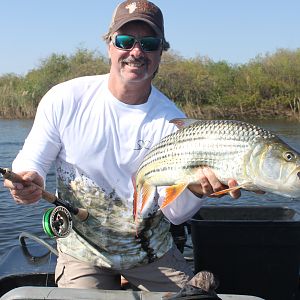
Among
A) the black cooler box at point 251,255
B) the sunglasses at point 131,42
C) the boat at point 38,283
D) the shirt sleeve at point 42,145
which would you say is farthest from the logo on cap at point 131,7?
the boat at point 38,283

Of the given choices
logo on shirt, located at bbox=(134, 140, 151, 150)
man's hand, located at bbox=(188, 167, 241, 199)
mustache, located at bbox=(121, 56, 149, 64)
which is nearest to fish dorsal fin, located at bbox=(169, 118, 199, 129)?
man's hand, located at bbox=(188, 167, 241, 199)

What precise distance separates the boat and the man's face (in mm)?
1512

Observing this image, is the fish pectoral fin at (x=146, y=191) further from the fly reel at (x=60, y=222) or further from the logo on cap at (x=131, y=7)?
the logo on cap at (x=131, y=7)

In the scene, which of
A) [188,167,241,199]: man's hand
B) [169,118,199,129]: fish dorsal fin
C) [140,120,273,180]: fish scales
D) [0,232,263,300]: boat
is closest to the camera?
[0,232,263,300]: boat

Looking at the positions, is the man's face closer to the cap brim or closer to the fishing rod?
the cap brim

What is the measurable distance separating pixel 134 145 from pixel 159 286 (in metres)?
1.08

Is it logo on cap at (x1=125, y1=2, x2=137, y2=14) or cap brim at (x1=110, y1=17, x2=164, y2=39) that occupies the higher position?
logo on cap at (x1=125, y1=2, x2=137, y2=14)

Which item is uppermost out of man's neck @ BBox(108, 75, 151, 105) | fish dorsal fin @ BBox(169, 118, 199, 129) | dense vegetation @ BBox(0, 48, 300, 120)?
man's neck @ BBox(108, 75, 151, 105)

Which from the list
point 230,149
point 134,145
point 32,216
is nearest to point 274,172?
point 230,149

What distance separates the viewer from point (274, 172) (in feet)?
10.2

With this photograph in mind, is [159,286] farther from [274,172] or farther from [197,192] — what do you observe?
[274,172]

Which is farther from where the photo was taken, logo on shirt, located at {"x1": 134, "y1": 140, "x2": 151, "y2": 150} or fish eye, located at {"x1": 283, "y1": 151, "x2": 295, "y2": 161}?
→ logo on shirt, located at {"x1": 134, "y1": 140, "x2": 151, "y2": 150}

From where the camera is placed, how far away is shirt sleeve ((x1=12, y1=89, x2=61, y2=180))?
380 cm

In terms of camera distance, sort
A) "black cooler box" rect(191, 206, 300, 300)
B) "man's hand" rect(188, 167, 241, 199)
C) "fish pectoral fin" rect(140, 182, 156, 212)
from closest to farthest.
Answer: "man's hand" rect(188, 167, 241, 199) → "fish pectoral fin" rect(140, 182, 156, 212) → "black cooler box" rect(191, 206, 300, 300)
